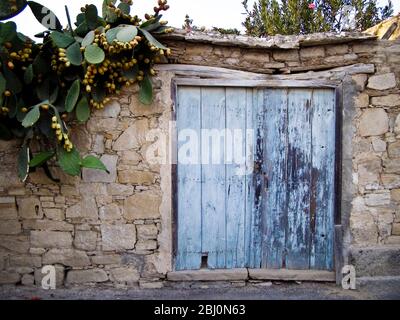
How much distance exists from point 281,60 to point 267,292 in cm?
201

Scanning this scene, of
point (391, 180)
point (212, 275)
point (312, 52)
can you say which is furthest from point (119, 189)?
point (391, 180)

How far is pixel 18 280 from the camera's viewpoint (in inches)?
114

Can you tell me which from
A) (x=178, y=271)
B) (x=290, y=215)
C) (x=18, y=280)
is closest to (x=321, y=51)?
(x=290, y=215)

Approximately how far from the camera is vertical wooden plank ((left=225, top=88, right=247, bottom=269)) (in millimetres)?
3006

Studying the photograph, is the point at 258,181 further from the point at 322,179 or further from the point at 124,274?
the point at 124,274

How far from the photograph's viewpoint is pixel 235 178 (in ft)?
9.95

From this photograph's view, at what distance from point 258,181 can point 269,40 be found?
1.23 m

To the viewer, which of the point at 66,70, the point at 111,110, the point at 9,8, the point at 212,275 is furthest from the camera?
the point at 212,275

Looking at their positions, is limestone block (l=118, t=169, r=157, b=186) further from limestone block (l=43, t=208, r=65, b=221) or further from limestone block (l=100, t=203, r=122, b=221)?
limestone block (l=43, t=208, r=65, b=221)

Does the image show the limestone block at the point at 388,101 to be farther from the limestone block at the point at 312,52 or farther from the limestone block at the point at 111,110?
the limestone block at the point at 111,110

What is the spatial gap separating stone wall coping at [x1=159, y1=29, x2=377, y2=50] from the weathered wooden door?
0.38 metres

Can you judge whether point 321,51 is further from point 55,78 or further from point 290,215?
point 55,78

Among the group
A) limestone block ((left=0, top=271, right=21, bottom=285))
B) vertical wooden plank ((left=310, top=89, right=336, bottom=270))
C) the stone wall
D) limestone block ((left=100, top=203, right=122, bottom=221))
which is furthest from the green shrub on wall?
vertical wooden plank ((left=310, top=89, right=336, bottom=270))
